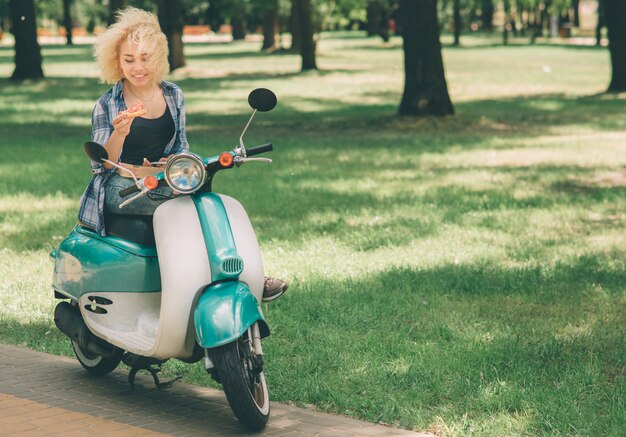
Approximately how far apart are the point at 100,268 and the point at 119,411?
682 mm

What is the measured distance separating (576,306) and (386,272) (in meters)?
1.48

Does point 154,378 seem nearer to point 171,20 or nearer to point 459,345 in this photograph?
point 459,345

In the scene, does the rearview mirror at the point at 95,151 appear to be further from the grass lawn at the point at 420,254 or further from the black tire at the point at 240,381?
the grass lawn at the point at 420,254

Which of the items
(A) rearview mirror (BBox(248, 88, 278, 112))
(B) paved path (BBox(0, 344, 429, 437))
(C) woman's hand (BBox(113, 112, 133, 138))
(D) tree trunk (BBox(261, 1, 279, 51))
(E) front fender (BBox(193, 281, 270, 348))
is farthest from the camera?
(D) tree trunk (BBox(261, 1, 279, 51))

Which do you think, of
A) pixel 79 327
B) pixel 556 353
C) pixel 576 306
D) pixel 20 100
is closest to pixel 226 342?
pixel 79 327

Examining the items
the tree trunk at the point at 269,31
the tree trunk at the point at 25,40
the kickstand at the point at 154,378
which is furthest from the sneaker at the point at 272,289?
the tree trunk at the point at 269,31

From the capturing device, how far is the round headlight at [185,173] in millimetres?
4488

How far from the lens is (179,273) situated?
181 inches

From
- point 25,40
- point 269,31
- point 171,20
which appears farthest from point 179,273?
point 269,31

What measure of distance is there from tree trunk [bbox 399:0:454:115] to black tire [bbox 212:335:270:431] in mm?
14330

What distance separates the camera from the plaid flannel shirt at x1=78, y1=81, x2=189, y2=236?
5.14 metres

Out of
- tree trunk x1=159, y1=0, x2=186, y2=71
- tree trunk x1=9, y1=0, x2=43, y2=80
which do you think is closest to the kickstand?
tree trunk x1=9, y1=0, x2=43, y2=80

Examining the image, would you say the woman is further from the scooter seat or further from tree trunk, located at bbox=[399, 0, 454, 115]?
tree trunk, located at bbox=[399, 0, 454, 115]

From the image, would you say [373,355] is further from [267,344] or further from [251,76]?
[251,76]
